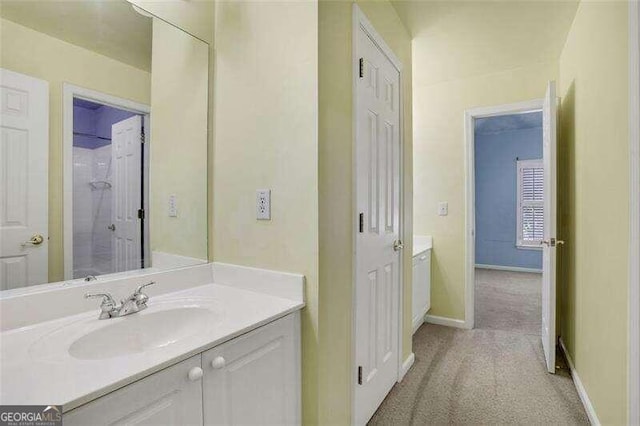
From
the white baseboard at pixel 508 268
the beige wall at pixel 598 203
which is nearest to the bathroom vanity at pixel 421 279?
the beige wall at pixel 598 203

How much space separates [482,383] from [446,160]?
1.99 metres

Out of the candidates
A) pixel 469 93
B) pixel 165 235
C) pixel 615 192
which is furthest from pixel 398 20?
pixel 165 235

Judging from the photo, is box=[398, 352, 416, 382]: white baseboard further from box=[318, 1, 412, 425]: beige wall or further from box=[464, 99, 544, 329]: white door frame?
box=[464, 99, 544, 329]: white door frame

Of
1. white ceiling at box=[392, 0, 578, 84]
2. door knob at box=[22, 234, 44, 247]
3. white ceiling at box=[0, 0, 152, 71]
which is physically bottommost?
door knob at box=[22, 234, 44, 247]

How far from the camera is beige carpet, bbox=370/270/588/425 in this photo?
1751mm

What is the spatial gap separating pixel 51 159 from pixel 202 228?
653 millimetres

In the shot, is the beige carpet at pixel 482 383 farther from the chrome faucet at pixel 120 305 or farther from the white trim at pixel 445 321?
the chrome faucet at pixel 120 305

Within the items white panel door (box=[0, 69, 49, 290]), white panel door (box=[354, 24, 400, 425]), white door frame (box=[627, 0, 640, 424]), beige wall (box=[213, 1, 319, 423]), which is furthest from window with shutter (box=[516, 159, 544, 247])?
white panel door (box=[0, 69, 49, 290])

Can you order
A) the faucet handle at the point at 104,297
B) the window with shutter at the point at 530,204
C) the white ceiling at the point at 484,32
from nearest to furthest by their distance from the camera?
1. the faucet handle at the point at 104,297
2. the white ceiling at the point at 484,32
3. the window with shutter at the point at 530,204

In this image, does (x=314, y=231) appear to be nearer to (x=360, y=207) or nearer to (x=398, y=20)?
(x=360, y=207)

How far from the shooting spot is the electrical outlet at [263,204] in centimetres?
139

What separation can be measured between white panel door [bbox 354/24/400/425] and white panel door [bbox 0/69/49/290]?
4.01 ft

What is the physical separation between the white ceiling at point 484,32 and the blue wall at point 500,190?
10.4ft

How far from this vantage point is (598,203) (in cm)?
164
